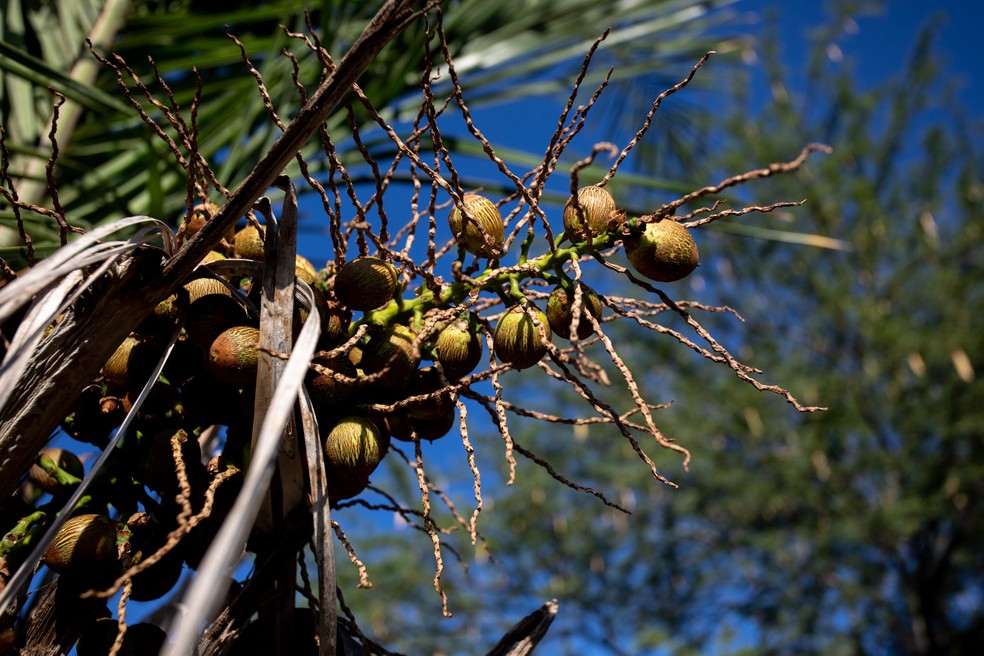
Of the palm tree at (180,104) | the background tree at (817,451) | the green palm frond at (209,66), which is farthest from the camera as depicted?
the background tree at (817,451)

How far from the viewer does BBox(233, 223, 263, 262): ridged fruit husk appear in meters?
0.95

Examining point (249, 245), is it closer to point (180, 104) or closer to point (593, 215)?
point (593, 215)

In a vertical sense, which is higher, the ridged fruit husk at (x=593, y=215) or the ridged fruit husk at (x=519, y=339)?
the ridged fruit husk at (x=593, y=215)

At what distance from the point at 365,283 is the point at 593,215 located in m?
0.24

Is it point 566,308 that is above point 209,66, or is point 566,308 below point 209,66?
below

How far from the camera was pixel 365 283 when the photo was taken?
86cm

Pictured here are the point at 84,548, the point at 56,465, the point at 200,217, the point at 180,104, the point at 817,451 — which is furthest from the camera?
the point at 817,451

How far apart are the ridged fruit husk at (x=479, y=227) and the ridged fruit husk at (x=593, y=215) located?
81 millimetres

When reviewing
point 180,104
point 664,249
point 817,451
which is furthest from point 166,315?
point 817,451

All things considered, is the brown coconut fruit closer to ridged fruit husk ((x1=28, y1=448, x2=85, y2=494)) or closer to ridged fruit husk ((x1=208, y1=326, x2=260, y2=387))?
ridged fruit husk ((x1=208, y1=326, x2=260, y2=387))

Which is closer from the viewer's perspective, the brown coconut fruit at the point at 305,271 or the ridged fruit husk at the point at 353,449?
the ridged fruit husk at the point at 353,449

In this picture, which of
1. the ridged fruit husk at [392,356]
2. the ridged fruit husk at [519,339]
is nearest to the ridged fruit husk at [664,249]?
the ridged fruit husk at [519,339]

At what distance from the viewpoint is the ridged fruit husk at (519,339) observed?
0.85 meters

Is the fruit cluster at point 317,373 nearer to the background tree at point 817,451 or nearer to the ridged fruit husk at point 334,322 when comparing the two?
the ridged fruit husk at point 334,322
